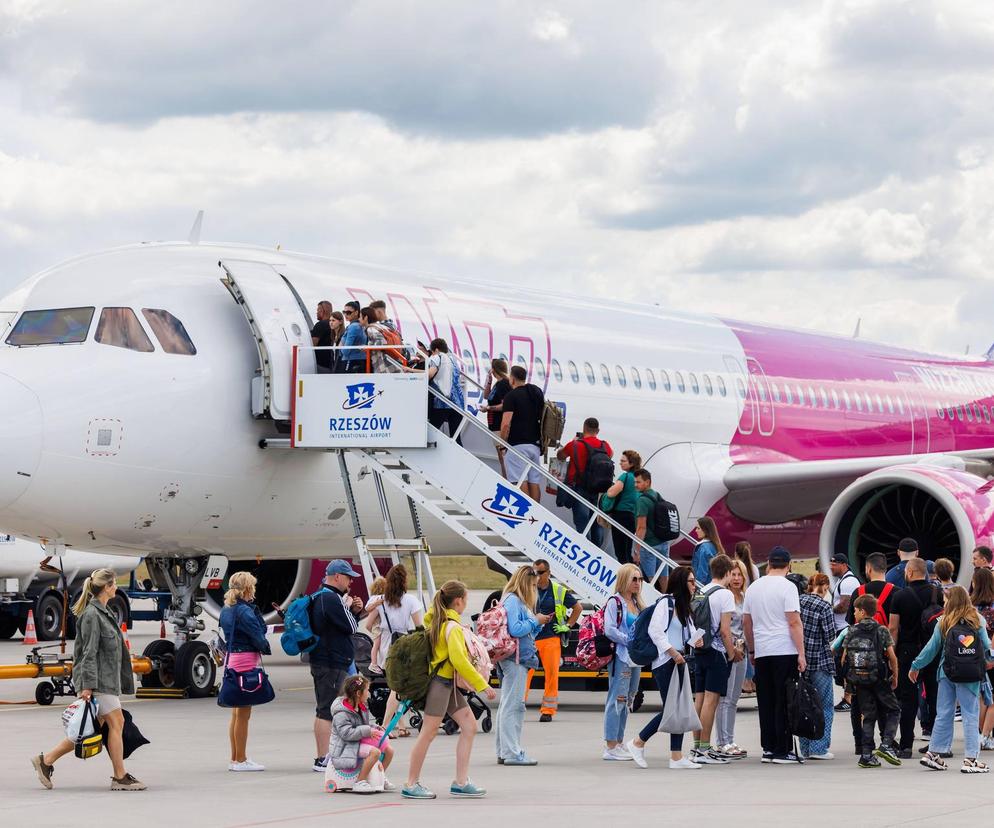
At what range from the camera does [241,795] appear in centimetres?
945

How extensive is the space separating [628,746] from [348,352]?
452cm

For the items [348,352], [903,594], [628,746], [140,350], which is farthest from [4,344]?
[903,594]

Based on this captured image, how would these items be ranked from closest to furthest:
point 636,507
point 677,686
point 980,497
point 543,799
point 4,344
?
point 543,799 → point 677,686 → point 4,344 → point 636,507 → point 980,497

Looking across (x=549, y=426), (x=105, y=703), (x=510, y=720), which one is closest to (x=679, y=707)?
(x=510, y=720)

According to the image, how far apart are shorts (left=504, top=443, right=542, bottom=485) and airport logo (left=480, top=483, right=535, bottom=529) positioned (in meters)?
0.45

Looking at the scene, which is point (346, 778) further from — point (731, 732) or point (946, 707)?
point (946, 707)

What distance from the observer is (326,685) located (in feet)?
35.3

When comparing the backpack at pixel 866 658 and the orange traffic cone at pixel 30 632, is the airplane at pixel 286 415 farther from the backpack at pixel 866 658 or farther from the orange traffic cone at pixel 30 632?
the orange traffic cone at pixel 30 632

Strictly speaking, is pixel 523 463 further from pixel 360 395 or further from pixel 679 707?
pixel 679 707

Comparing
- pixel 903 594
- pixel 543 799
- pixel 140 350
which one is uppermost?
pixel 140 350

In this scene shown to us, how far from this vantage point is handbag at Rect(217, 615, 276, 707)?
408 inches

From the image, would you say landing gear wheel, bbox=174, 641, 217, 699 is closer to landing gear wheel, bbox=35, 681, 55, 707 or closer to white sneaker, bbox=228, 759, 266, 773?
landing gear wheel, bbox=35, 681, 55, 707

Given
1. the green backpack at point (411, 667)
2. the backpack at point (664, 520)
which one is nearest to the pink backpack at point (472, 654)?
the green backpack at point (411, 667)

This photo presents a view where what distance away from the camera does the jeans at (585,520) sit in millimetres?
15180
